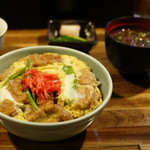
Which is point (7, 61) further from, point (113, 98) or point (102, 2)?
point (102, 2)

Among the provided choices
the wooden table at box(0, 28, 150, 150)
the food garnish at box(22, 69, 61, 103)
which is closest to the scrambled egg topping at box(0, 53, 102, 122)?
the food garnish at box(22, 69, 61, 103)

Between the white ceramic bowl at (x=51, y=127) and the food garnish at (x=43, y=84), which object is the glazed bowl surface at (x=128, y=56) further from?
the food garnish at (x=43, y=84)

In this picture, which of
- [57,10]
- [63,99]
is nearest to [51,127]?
[63,99]

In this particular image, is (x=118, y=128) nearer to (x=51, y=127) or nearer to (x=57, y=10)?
(x=51, y=127)

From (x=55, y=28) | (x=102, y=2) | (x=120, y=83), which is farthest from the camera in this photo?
(x=102, y=2)

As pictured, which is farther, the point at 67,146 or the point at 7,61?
the point at 7,61

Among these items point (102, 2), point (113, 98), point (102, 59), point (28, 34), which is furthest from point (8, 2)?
point (113, 98)

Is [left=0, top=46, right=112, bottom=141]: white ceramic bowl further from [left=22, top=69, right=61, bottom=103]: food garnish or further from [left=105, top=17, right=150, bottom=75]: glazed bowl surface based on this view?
[left=105, top=17, right=150, bottom=75]: glazed bowl surface
